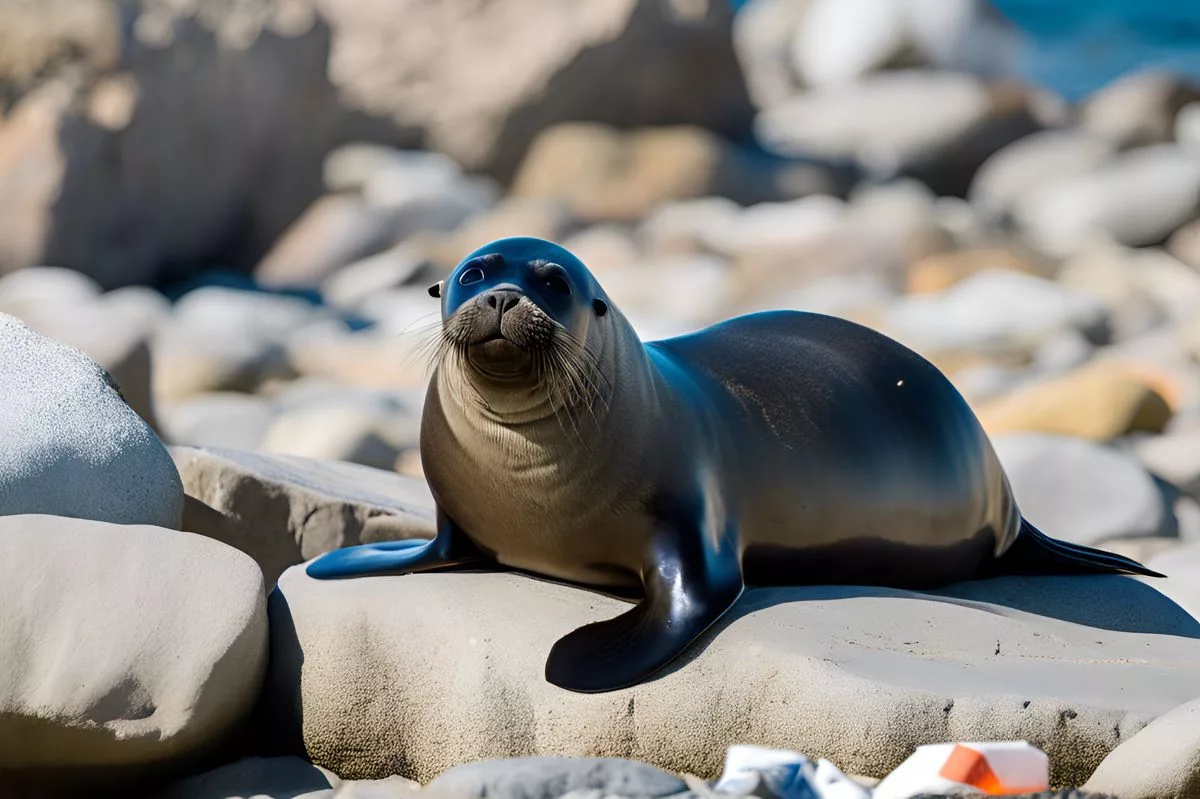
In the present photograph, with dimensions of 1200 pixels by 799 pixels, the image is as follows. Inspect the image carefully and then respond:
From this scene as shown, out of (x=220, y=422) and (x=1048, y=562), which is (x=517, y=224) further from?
(x=1048, y=562)

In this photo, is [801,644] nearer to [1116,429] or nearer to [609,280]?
[1116,429]

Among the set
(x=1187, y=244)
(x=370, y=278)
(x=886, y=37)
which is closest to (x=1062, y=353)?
(x=1187, y=244)

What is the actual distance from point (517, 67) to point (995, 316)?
7.41 m

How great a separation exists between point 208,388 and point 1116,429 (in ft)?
19.0

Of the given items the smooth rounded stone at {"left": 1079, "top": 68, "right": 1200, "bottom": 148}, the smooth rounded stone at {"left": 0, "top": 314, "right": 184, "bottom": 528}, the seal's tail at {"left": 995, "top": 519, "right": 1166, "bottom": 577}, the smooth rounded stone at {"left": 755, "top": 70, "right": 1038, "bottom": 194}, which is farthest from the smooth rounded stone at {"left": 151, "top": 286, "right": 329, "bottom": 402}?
the smooth rounded stone at {"left": 1079, "top": 68, "right": 1200, "bottom": 148}

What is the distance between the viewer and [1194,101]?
78.3 ft

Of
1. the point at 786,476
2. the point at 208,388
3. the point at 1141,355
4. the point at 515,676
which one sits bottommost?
the point at 208,388

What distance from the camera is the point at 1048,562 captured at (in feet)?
16.9

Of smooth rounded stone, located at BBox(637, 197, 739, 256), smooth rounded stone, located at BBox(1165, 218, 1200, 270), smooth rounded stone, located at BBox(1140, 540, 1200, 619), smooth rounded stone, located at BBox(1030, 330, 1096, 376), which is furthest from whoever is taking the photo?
smooth rounded stone, located at BBox(1165, 218, 1200, 270)

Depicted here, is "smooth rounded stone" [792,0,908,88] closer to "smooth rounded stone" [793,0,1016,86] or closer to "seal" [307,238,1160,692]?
"smooth rounded stone" [793,0,1016,86]

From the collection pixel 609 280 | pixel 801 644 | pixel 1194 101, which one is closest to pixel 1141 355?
pixel 609 280

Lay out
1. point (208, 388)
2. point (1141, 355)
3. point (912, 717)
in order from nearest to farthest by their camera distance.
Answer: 1. point (912, 717)
2. point (208, 388)
3. point (1141, 355)

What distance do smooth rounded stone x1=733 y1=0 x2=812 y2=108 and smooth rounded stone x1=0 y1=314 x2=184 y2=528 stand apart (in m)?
23.1

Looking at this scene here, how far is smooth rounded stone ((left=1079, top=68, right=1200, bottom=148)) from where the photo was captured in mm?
22908
